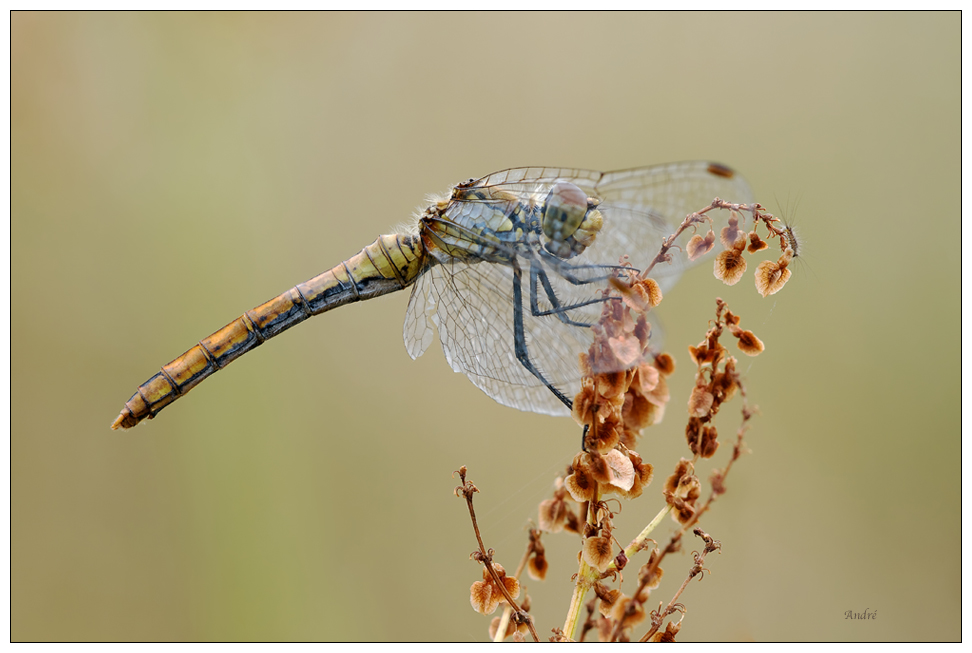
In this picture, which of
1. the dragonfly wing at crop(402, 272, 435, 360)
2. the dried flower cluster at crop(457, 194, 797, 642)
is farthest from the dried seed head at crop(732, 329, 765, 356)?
the dragonfly wing at crop(402, 272, 435, 360)

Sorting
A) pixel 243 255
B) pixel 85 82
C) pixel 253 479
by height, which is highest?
pixel 85 82

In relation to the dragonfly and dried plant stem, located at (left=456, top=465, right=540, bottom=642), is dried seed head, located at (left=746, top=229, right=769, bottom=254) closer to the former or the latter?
the dragonfly

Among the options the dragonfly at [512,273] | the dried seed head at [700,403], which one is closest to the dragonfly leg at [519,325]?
the dragonfly at [512,273]

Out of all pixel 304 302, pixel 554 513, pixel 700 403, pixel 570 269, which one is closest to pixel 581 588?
pixel 554 513

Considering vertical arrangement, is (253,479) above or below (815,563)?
above

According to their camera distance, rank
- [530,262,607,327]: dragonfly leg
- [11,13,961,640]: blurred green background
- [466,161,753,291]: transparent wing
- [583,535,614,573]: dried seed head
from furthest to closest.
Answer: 1. [11,13,961,640]: blurred green background
2. [530,262,607,327]: dragonfly leg
3. [466,161,753,291]: transparent wing
4. [583,535,614,573]: dried seed head

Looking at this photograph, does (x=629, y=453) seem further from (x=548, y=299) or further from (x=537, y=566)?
(x=548, y=299)

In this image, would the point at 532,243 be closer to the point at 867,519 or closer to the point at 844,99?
the point at 867,519

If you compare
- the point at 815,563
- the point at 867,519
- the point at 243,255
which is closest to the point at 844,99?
the point at 867,519
